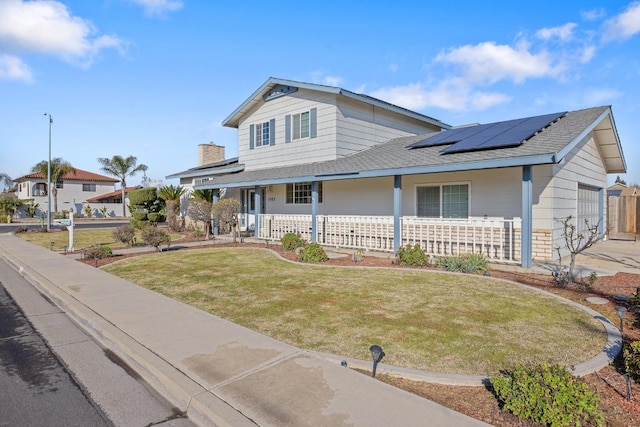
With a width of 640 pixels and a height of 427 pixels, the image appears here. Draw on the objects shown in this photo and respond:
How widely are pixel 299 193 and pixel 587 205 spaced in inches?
477

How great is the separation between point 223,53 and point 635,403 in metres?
16.2

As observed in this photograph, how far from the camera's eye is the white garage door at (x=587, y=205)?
13.7m

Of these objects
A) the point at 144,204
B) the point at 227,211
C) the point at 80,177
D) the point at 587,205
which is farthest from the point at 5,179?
the point at 587,205

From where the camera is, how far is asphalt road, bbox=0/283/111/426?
338 cm

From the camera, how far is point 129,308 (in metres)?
6.65

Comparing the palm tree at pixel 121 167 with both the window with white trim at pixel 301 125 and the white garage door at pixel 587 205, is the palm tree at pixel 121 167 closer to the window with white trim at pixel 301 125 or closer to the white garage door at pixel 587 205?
the window with white trim at pixel 301 125

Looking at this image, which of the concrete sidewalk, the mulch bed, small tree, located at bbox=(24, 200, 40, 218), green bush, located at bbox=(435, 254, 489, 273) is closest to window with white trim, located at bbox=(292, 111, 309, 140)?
green bush, located at bbox=(435, 254, 489, 273)

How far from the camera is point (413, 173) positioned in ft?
37.5

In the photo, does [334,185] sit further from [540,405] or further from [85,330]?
[540,405]

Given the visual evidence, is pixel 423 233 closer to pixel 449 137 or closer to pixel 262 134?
pixel 449 137

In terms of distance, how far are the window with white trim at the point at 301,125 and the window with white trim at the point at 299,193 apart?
2288mm

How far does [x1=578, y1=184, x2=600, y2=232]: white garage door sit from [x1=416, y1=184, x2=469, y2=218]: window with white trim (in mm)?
4732

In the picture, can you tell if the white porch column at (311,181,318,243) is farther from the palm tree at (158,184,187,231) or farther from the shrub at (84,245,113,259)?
the palm tree at (158,184,187,231)

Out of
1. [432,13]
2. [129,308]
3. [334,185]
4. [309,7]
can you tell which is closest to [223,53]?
[309,7]
